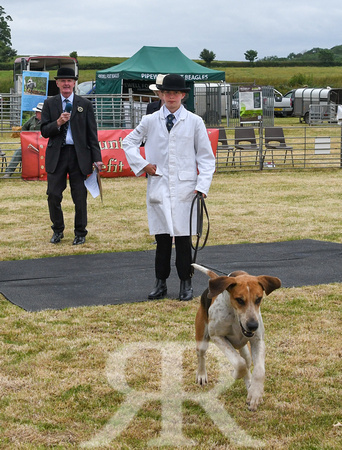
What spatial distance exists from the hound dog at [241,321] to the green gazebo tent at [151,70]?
23.5 m

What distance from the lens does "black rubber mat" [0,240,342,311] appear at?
6.41 m

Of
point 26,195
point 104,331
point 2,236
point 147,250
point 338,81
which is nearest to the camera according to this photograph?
point 104,331

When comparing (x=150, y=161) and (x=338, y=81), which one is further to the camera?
(x=338, y=81)

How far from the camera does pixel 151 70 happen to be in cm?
2702

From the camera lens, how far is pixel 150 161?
6164 millimetres

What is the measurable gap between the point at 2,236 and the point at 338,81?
175 ft

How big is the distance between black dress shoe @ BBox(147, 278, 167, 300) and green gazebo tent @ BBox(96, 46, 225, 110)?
69.3ft

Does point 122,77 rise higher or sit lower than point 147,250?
higher

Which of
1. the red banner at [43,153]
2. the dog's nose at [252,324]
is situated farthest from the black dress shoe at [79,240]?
the red banner at [43,153]

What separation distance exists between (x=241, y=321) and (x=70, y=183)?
18.3ft

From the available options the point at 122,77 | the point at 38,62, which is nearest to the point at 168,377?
the point at 122,77

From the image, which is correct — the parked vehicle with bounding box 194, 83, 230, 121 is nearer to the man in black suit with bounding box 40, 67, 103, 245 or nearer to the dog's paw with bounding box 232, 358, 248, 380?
the man in black suit with bounding box 40, 67, 103, 245

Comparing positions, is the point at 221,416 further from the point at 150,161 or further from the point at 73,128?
the point at 73,128

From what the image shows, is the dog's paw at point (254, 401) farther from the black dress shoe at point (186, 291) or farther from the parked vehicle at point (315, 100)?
the parked vehicle at point (315, 100)
